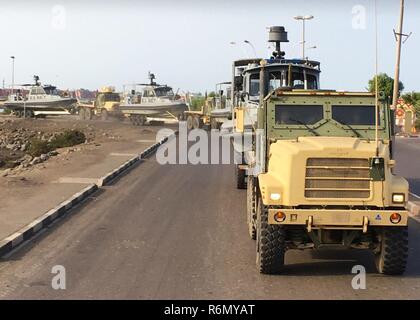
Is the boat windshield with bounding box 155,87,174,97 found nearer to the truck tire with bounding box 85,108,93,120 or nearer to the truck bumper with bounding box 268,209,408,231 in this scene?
the truck tire with bounding box 85,108,93,120

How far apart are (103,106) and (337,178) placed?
46659 mm

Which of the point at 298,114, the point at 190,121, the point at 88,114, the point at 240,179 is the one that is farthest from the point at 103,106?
the point at 298,114

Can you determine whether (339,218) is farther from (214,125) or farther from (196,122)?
(196,122)

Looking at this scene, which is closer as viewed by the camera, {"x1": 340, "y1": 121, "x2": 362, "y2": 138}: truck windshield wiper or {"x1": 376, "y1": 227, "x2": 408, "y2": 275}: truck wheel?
{"x1": 376, "y1": 227, "x2": 408, "y2": 275}: truck wheel

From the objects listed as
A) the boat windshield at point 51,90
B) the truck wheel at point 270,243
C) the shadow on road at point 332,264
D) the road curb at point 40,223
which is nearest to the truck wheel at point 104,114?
the boat windshield at point 51,90

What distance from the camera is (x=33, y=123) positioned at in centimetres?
4916

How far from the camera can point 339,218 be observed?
740 centimetres

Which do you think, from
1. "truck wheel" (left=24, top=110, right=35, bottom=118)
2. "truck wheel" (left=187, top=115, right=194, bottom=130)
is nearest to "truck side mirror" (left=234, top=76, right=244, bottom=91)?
"truck wheel" (left=187, top=115, right=194, bottom=130)

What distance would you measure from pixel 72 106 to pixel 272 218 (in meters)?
49.6

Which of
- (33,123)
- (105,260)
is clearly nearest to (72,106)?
(33,123)

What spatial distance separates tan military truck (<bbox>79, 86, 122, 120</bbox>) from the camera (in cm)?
5147

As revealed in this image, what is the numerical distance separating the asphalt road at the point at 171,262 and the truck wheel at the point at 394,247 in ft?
0.63

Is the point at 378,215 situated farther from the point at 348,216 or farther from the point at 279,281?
the point at 279,281

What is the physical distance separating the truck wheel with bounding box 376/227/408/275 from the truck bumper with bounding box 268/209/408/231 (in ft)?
0.80
